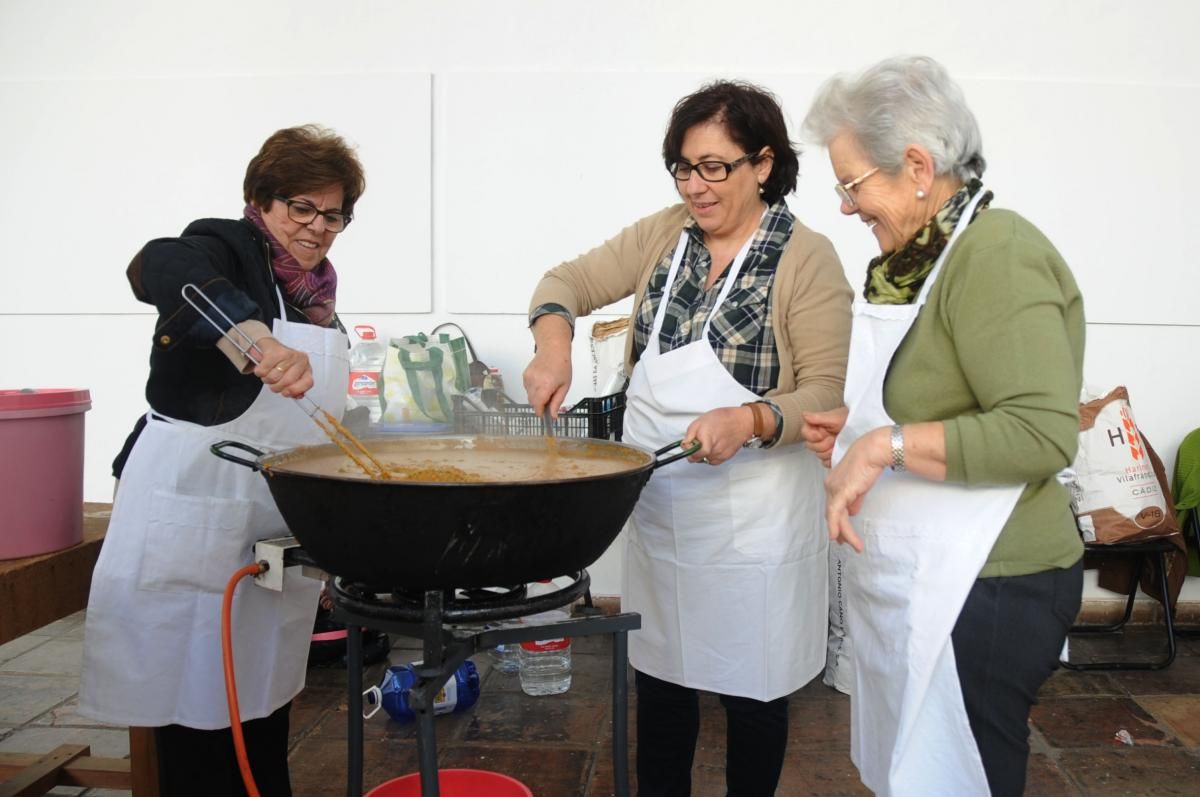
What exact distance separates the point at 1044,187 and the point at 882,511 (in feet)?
10.1

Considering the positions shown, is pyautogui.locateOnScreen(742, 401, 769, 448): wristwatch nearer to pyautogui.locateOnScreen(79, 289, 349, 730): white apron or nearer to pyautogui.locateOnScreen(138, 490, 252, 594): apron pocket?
pyautogui.locateOnScreen(79, 289, 349, 730): white apron

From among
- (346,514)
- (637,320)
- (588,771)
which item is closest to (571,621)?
(346,514)

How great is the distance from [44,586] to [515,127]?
9.45 ft

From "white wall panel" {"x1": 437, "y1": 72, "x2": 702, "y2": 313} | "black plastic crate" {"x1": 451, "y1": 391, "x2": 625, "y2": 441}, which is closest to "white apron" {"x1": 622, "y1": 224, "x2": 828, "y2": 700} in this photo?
"black plastic crate" {"x1": 451, "y1": 391, "x2": 625, "y2": 441}

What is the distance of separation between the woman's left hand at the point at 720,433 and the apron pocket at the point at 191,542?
3.27 feet

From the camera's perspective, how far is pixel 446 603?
1494 millimetres

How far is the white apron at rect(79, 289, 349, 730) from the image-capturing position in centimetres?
193

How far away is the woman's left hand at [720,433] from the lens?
1771 millimetres

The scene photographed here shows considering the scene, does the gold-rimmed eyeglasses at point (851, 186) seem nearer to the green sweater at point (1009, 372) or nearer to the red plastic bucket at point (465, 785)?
the green sweater at point (1009, 372)

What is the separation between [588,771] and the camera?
2.87 metres

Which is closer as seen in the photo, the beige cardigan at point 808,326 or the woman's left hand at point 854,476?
the woman's left hand at point 854,476

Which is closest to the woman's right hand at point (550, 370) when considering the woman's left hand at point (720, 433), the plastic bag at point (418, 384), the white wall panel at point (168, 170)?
the woman's left hand at point (720, 433)

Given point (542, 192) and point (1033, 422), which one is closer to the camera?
point (1033, 422)

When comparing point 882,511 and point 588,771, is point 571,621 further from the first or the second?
point 588,771
